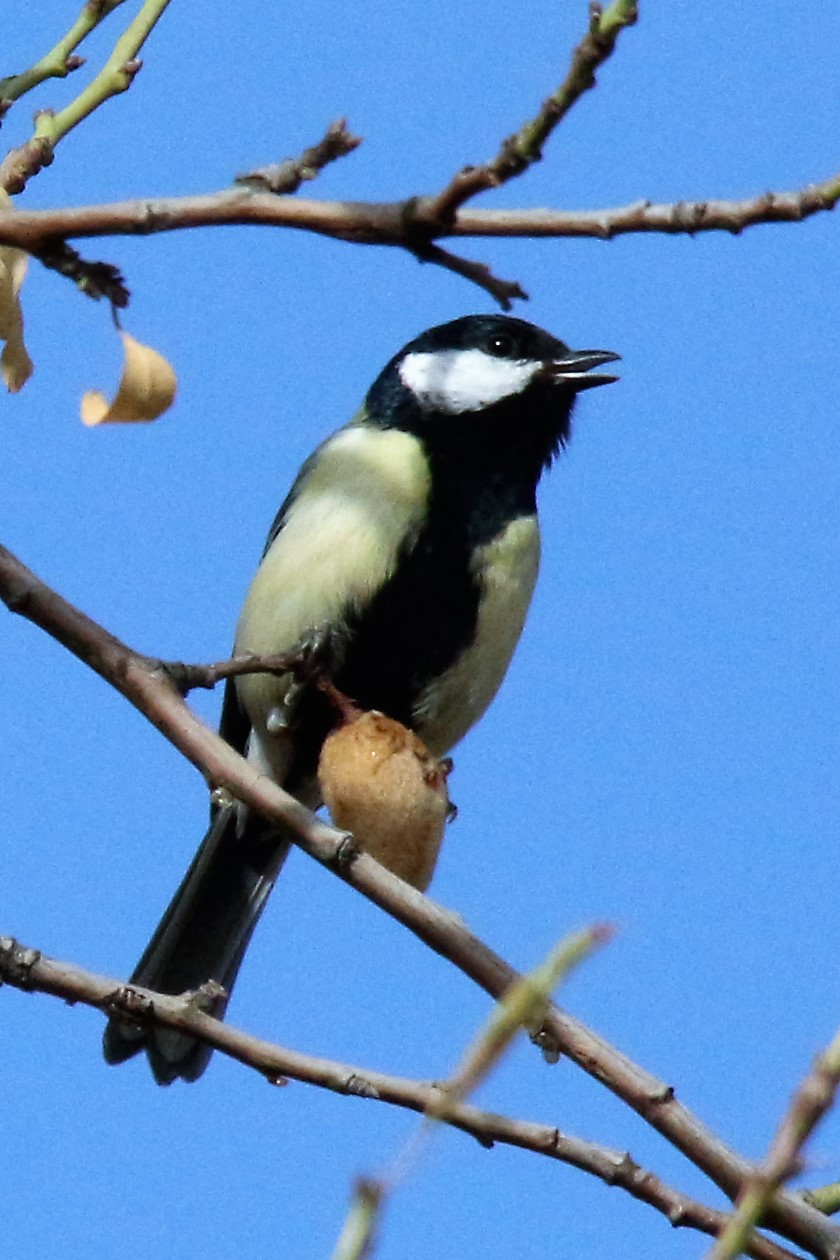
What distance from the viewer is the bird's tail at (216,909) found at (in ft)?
13.9

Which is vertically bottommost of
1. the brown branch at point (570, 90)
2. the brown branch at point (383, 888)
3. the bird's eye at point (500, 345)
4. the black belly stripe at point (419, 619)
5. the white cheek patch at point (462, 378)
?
the brown branch at point (383, 888)

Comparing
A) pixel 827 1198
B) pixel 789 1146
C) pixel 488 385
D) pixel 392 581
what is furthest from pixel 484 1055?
pixel 488 385

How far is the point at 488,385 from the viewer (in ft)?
14.3

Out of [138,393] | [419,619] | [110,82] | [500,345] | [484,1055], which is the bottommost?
[484,1055]

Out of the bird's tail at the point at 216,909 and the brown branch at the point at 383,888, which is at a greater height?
the bird's tail at the point at 216,909

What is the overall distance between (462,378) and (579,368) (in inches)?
10.8

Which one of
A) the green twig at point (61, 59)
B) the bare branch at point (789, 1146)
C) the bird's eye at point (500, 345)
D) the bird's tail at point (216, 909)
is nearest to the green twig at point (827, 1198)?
the bare branch at point (789, 1146)

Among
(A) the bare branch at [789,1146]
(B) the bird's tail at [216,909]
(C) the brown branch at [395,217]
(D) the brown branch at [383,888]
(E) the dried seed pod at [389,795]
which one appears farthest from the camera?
(B) the bird's tail at [216,909]

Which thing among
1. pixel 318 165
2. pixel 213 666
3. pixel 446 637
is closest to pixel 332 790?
pixel 213 666

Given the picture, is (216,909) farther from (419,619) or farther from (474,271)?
(474,271)

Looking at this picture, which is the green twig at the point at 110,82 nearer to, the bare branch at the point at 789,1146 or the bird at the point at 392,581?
the bare branch at the point at 789,1146

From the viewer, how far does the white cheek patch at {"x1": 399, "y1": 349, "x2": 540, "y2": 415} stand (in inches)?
169

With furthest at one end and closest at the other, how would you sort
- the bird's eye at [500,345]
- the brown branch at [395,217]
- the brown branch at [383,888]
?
the bird's eye at [500,345] < the brown branch at [383,888] < the brown branch at [395,217]

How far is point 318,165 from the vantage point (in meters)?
1.95
